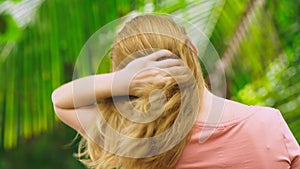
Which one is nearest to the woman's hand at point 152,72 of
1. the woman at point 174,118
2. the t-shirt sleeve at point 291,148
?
the woman at point 174,118

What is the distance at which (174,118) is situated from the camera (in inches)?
80.0

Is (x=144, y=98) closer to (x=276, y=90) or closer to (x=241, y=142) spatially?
(x=241, y=142)

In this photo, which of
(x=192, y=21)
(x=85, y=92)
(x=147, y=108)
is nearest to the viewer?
(x=147, y=108)

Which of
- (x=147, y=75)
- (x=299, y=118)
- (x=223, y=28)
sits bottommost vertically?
(x=299, y=118)

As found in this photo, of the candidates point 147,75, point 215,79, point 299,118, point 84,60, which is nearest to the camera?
point 147,75

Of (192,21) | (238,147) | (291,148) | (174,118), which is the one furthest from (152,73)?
(192,21)

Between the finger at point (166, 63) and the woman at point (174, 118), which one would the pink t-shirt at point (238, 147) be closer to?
the woman at point (174, 118)

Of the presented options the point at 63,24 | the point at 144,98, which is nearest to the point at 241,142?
the point at 144,98

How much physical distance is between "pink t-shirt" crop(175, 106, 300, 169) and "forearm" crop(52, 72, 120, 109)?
247 mm

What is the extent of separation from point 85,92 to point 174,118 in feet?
0.86

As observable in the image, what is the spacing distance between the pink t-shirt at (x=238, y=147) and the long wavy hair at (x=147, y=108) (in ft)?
0.11

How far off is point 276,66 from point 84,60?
39.1 inches

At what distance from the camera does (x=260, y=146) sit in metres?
2.04

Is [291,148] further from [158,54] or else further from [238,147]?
[158,54]
